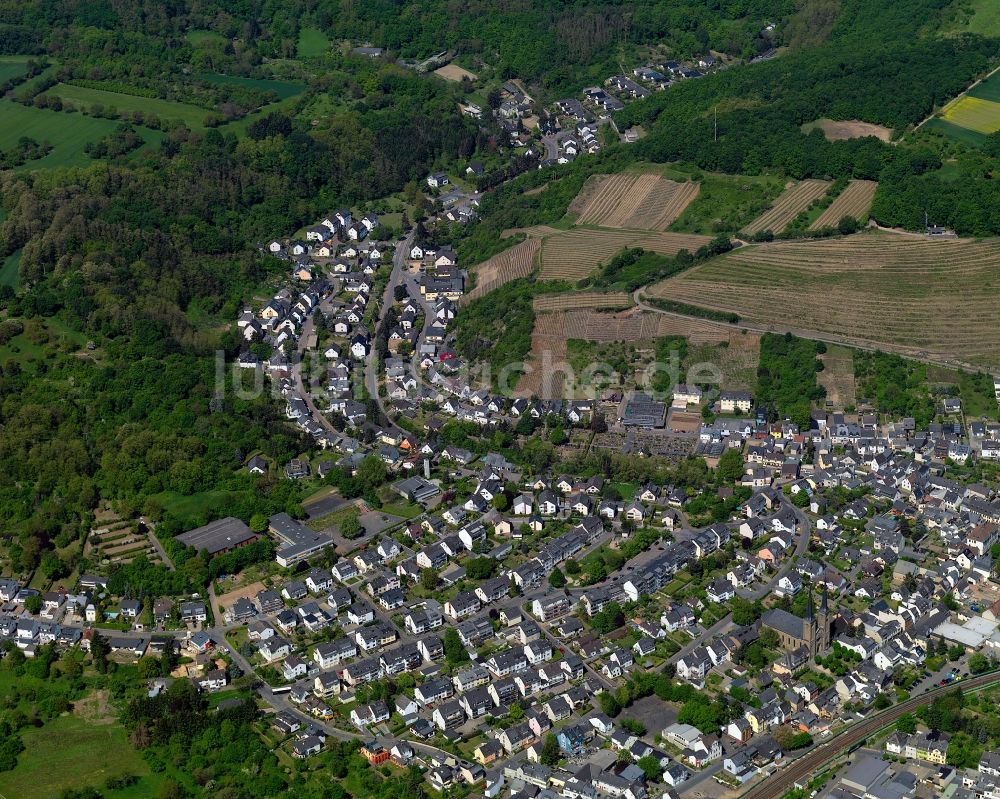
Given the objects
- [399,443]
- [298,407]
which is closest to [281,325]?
[298,407]

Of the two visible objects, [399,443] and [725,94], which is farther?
[725,94]

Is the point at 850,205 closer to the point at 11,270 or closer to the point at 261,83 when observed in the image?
the point at 11,270

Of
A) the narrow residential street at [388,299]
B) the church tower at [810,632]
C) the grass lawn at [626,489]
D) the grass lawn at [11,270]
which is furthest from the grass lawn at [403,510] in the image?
the grass lawn at [11,270]

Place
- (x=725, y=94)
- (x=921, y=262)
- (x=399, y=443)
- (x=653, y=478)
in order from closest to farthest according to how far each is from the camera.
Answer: (x=653, y=478) < (x=399, y=443) < (x=921, y=262) < (x=725, y=94)

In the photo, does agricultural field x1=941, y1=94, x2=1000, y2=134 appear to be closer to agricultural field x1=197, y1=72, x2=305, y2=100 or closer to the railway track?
agricultural field x1=197, y1=72, x2=305, y2=100

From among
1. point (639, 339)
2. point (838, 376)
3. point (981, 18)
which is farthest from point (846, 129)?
point (838, 376)

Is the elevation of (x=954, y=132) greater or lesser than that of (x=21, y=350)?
greater

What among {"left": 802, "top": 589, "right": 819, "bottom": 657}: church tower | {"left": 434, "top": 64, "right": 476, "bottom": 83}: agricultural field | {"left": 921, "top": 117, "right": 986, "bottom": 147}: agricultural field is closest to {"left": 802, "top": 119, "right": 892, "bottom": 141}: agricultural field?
{"left": 921, "top": 117, "right": 986, "bottom": 147}: agricultural field

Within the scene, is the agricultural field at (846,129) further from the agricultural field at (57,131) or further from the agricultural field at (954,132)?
the agricultural field at (57,131)

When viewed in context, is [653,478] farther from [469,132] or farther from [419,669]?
[469,132]
